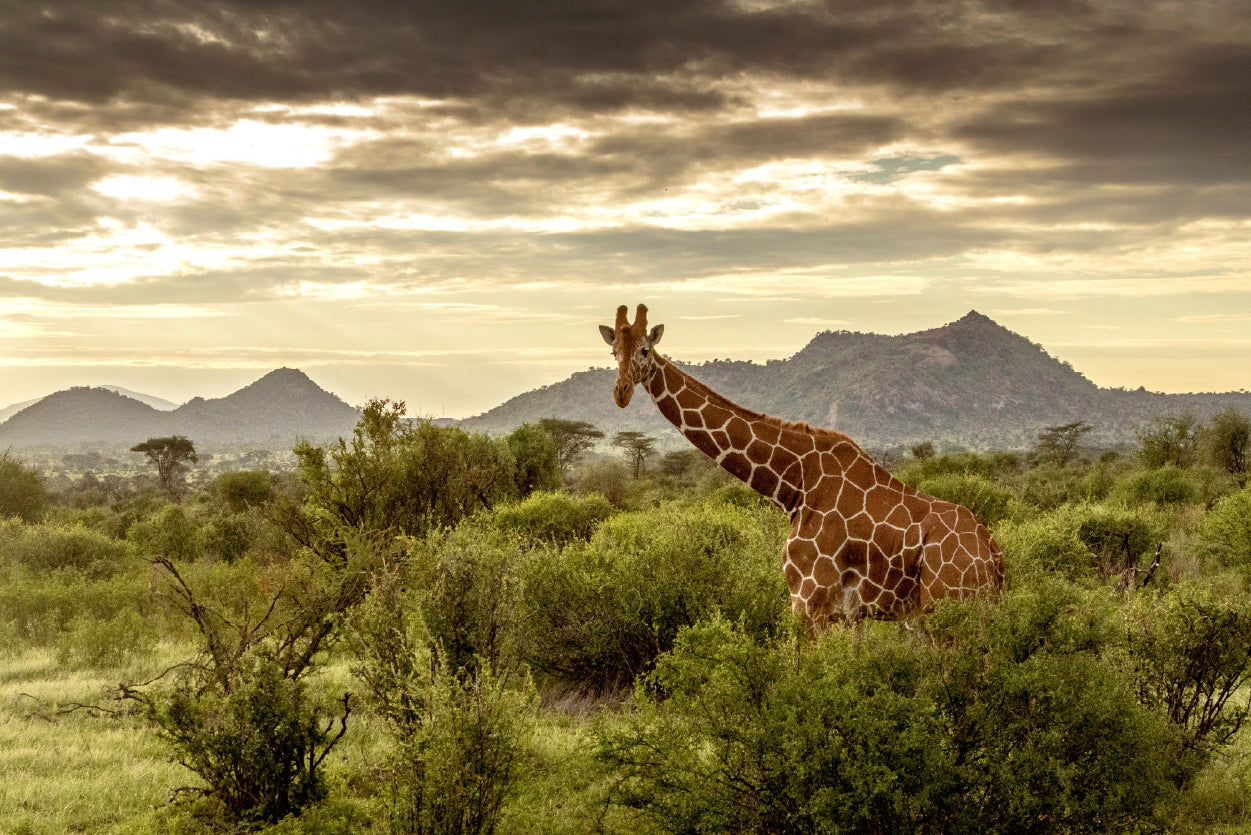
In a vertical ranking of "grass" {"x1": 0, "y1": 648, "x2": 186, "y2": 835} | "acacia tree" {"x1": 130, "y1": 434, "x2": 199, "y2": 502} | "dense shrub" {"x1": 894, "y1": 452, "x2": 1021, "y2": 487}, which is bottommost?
"acacia tree" {"x1": 130, "y1": 434, "x2": 199, "y2": 502}

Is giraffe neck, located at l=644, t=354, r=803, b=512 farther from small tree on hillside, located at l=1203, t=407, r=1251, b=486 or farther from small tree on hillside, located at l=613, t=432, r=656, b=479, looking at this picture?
small tree on hillside, located at l=613, t=432, r=656, b=479

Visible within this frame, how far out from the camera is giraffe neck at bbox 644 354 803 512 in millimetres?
9195

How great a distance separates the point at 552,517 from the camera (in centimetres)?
2194

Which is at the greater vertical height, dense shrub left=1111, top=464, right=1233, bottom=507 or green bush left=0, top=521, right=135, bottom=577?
dense shrub left=1111, top=464, right=1233, bottom=507

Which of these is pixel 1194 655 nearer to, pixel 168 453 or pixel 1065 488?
pixel 1065 488

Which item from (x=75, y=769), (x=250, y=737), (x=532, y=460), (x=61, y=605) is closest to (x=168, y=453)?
(x=532, y=460)

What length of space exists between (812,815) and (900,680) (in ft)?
3.60

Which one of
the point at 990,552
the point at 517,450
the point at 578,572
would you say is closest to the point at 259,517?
the point at 517,450

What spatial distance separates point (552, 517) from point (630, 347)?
1361 cm

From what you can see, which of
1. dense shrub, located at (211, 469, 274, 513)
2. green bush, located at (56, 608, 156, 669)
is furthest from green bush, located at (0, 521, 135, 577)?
dense shrub, located at (211, 469, 274, 513)

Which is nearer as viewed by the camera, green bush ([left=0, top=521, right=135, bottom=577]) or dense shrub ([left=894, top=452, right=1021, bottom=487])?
green bush ([left=0, top=521, right=135, bottom=577])

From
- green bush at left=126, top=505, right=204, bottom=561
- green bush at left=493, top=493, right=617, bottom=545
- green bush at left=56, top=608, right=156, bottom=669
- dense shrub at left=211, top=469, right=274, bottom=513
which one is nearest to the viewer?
green bush at left=56, top=608, right=156, bottom=669

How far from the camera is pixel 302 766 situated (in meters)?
7.50

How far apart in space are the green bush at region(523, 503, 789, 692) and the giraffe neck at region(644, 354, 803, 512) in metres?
2.11
